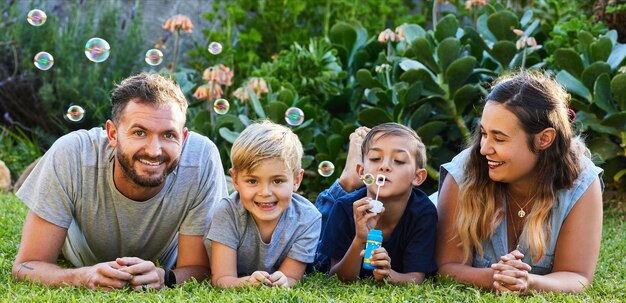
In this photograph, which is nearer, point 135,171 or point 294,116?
point 135,171

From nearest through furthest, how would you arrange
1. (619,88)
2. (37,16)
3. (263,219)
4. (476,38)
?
1. (263,219)
2. (37,16)
3. (619,88)
4. (476,38)

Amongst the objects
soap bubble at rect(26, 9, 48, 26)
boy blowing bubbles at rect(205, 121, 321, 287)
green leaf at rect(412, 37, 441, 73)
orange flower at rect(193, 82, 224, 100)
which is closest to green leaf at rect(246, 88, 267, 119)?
orange flower at rect(193, 82, 224, 100)

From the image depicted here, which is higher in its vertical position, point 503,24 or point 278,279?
point 503,24

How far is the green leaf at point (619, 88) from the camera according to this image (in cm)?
500

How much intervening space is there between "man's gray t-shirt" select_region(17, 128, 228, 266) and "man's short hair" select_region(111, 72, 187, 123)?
0.19 meters

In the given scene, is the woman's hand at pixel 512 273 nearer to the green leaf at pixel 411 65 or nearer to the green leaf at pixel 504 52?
the green leaf at pixel 411 65

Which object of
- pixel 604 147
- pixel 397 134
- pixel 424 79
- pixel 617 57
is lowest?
pixel 397 134

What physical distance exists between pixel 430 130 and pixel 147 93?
2330 mm

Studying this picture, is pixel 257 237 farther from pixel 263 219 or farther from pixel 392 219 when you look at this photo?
pixel 392 219

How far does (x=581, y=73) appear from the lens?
5.27 m

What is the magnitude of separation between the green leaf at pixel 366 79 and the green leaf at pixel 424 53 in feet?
0.97

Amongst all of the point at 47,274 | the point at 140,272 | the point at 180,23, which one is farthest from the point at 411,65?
the point at 47,274

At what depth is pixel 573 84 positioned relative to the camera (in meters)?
5.21

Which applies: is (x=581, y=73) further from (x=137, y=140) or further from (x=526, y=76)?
(x=137, y=140)
